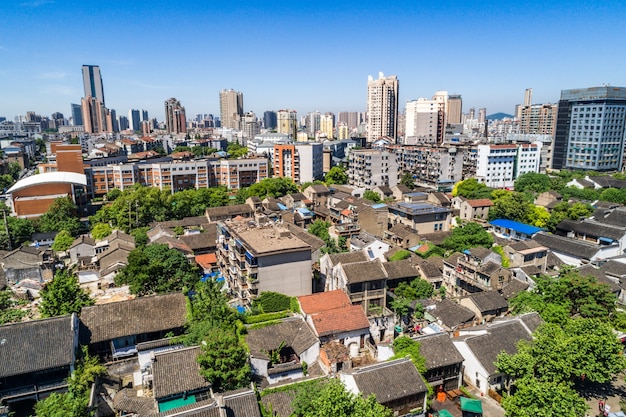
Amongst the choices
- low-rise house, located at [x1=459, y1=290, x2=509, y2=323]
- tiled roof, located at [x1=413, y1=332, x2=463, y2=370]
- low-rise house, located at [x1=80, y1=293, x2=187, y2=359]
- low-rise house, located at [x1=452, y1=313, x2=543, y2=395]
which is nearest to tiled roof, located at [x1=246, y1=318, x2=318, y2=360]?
low-rise house, located at [x1=80, y1=293, x2=187, y2=359]

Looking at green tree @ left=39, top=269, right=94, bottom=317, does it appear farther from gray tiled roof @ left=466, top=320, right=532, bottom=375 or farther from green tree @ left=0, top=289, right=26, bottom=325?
gray tiled roof @ left=466, top=320, right=532, bottom=375

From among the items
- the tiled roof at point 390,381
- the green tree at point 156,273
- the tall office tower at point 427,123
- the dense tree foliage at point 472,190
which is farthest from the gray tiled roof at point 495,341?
the tall office tower at point 427,123

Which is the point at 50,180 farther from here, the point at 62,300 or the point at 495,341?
the point at 495,341

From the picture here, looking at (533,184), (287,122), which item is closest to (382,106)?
(287,122)

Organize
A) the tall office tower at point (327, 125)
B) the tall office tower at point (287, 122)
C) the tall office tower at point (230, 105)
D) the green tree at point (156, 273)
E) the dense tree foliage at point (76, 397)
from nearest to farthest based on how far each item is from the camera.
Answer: the dense tree foliage at point (76, 397) < the green tree at point (156, 273) < the tall office tower at point (287, 122) < the tall office tower at point (327, 125) < the tall office tower at point (230, 105)

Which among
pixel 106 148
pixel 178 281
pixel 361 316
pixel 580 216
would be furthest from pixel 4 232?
pixel 580 216

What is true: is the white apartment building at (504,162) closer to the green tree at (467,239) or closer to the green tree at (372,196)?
the green tree at (372,196)

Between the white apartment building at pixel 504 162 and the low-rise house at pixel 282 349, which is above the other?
the white apartment building at pixel 504 162
